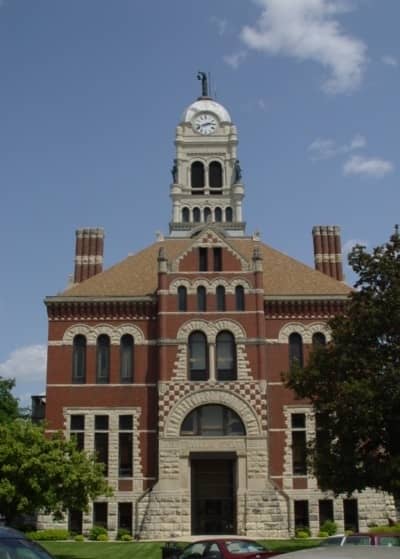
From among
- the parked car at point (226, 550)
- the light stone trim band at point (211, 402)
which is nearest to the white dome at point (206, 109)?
the light stone trim band at point (211, 402)

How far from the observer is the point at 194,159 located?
7412cm

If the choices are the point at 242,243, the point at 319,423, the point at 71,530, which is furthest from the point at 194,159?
the point at 319,423

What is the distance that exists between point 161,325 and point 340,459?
20277mm

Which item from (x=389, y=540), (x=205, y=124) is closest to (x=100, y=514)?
(x=389, y=540)

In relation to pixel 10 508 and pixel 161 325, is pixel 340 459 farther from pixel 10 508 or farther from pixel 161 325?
pixel 161 325

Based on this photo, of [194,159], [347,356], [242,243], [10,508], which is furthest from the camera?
[194,159]

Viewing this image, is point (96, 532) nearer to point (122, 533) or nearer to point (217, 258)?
point (122, 533)

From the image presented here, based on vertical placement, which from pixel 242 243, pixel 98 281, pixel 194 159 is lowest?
pixel 98 281

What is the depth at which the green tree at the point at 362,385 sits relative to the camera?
2306cm

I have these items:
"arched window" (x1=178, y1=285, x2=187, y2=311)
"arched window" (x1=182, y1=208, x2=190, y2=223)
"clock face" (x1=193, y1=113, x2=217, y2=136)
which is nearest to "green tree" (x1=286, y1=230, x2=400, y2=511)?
"arched window" (x1=178, y1=285, x2=187, y2=311)

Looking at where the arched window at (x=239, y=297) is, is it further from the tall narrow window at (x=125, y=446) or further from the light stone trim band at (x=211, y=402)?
the tall narrow window at (x=125, y=446)

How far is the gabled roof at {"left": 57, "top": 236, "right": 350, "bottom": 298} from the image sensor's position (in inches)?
1761

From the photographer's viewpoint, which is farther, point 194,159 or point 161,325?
point 194,159

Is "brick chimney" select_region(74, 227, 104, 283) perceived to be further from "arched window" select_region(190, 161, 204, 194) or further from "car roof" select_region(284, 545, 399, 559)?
"car roof" select_region(284, 545, 399, 559)
